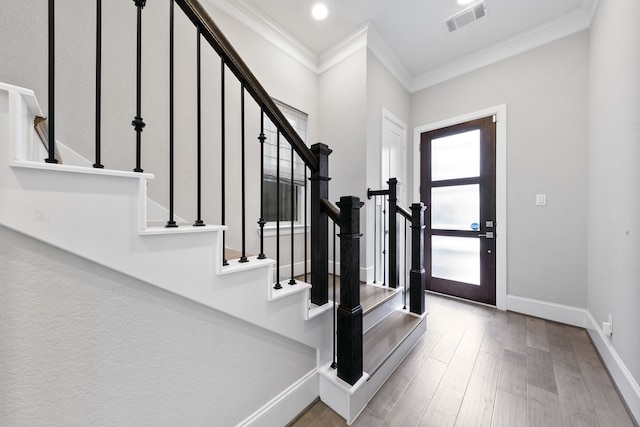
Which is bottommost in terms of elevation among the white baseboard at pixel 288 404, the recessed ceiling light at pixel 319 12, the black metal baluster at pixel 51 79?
the white baseboard at pixel 288 404

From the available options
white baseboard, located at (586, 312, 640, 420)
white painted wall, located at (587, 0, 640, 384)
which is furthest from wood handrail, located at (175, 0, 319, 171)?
white baseboard, located at (586, 312, 640, 420)

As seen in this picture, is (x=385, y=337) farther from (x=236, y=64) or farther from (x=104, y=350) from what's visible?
(x=236, y=64)

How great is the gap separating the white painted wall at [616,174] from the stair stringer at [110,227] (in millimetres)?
2206

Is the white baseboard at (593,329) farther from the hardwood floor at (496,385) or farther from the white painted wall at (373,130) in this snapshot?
the white painted wall at (373,130)

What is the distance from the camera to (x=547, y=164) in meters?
2.56

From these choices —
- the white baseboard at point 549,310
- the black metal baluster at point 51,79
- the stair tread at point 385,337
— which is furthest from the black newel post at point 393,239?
the black metal baluster at point 51,79

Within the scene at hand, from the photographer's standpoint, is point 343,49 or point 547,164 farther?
point 343,49

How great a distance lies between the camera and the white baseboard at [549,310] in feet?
7.79

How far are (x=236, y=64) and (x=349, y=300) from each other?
4.40 feet

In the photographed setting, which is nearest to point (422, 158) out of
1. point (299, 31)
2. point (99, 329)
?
point (299, 31)

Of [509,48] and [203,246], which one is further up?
[509,48]

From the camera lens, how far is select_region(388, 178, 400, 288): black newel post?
98.0 inches

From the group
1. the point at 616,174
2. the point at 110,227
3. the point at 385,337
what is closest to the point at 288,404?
the point at 385,337

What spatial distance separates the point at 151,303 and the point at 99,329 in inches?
5.8
